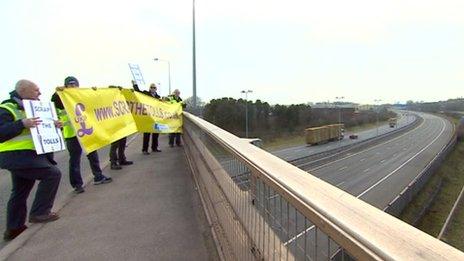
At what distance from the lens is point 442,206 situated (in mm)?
60188

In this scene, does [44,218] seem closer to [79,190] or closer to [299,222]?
[79,190]

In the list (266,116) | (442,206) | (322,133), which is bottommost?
(442,206)

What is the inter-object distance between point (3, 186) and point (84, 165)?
2.75 metres

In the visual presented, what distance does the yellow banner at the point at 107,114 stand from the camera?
8.62 m

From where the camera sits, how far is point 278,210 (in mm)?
2803

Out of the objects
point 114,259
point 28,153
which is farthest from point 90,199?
point 114,259

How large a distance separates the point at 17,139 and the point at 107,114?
356cm

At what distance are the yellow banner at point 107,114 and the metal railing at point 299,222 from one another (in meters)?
4.45

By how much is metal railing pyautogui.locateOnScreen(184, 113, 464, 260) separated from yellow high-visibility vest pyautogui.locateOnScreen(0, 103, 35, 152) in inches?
123

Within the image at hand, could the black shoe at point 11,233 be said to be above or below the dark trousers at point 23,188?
below

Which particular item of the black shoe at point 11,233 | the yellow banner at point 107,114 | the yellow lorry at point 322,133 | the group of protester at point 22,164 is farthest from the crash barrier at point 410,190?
the black shoe at point 11,233

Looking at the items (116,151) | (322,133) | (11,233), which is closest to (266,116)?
(322,133)

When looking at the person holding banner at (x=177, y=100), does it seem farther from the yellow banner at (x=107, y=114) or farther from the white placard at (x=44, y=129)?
the white placard at (x=44, y=129)

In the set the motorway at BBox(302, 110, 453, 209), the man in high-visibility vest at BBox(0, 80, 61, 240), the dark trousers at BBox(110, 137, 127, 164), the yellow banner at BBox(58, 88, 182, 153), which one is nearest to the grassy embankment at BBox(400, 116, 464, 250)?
the motorway at BBox(302, 110, 453, 209)
